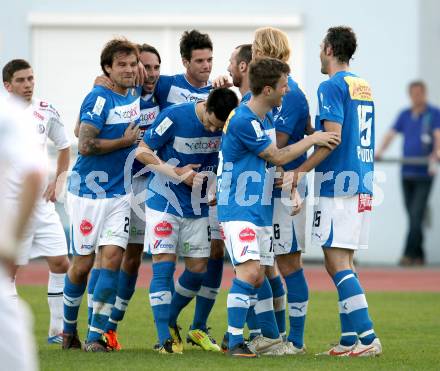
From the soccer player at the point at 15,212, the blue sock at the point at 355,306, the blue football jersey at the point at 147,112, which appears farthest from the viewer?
the blue football jersey at the point at 147,112

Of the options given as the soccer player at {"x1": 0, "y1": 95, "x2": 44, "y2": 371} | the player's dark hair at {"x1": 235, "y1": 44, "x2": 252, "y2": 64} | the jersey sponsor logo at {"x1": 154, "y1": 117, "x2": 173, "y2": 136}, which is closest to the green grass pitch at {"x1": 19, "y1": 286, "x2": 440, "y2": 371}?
the jersey sponsor logo at {"x1": 154, "y1": 117, "x2": 173, "y2": 136}

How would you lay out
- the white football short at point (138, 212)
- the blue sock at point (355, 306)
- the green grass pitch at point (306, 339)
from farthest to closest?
the white football short at point (138, 212)
the blue sock at point (355, 306)
the green grass pitch at point (306, 339)

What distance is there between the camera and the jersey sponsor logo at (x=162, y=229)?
791cm

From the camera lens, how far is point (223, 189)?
742 centimetres

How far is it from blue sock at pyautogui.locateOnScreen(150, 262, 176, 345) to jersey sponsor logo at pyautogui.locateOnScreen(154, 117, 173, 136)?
939 mm

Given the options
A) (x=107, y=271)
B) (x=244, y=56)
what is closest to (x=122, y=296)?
(x=107, y=271)

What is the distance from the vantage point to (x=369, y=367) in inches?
275

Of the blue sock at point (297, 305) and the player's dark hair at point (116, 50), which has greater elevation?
the player's dark hair at point (116, 50)

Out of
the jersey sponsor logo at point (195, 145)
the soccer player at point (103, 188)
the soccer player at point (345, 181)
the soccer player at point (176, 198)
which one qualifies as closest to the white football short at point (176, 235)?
the soccer player at point (176, 198)

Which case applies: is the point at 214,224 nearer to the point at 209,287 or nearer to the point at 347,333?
the point at 209,287

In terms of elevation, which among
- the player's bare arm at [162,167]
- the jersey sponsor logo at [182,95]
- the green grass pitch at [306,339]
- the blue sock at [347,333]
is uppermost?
the jersey sponsor logo at [182,95]

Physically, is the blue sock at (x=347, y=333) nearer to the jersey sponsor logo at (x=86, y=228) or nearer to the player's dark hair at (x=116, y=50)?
the jersey sponsor logo at (x=86, y=228)

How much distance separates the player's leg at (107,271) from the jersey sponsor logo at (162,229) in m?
0.27

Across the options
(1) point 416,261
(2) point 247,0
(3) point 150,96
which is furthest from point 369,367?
A: (2) point 247,0
